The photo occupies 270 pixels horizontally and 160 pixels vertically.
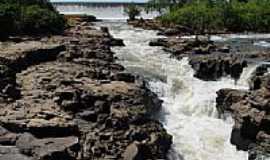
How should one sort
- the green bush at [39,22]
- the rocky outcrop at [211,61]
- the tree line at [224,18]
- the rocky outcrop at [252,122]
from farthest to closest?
the tree line at [224,18] < the green bush at [39,22] < the rocky outcrop at [211,61] < the rocky outcrop at [252,122]

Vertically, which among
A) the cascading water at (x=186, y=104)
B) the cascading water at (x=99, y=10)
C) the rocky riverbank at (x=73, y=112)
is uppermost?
the rocky riverbank at (x=73, y=112)

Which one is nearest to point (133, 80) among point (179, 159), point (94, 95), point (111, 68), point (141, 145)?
point (111, 68)

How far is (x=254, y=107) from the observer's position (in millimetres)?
22719

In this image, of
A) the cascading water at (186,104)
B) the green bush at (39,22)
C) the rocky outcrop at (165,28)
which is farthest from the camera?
the rocky outcrop at (165,28)

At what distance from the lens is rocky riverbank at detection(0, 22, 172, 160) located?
16844 mm

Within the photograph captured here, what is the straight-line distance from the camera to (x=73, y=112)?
20.8 meters

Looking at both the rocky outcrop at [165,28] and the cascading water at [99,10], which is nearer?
the rocky outcrop at [165,28]

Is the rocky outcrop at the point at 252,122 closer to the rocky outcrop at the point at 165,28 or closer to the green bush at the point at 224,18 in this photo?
the rocky outcrop at the point at 165,28

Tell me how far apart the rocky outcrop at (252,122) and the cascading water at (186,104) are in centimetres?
54

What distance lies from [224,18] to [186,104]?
141 ft

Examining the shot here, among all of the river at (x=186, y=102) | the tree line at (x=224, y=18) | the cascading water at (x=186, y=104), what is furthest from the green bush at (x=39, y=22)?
the tree line at (x=224, y=18)

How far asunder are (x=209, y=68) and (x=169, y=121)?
9.34 m

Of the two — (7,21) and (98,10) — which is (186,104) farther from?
(98,10)

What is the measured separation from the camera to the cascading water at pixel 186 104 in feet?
73.0
